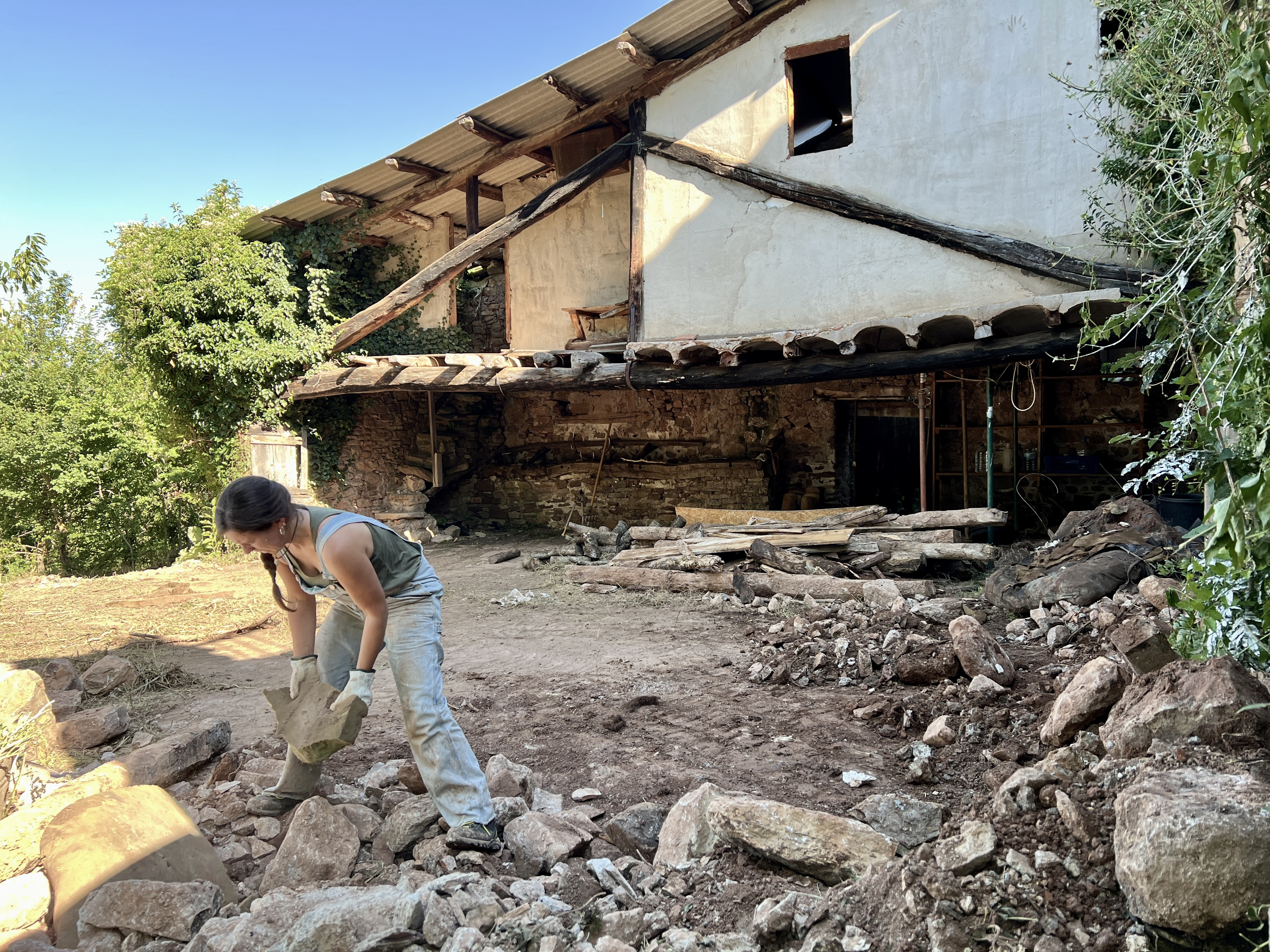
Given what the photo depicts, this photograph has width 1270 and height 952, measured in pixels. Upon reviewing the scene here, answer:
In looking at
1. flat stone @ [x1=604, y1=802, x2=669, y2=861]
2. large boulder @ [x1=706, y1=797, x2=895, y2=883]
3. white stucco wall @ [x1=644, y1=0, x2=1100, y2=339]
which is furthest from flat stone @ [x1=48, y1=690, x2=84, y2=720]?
white stucco wall @ [x1=644, y1=0, x2=1100, y2=339]

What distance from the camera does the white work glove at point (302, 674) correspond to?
333 cm

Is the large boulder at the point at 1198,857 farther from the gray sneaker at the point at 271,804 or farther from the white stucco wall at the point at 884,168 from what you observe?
the white stucco wall at the point at 884,168

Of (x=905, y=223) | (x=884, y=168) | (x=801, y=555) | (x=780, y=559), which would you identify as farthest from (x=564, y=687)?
(x=884, y=168)

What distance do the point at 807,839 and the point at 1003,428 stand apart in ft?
31.3

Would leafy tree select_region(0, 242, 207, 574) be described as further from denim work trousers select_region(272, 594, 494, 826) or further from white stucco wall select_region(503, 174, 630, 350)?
denim work trousers select_region(272, 594, 494, 826)

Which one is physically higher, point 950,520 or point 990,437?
point 990,437

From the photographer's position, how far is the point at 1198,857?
1.88 metres

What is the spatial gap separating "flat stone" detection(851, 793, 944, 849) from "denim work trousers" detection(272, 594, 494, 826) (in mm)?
1476

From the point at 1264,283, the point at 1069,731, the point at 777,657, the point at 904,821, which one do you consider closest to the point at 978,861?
the point at 904,821

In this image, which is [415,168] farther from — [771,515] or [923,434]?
[923,434]

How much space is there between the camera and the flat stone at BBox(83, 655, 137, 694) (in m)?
5.47

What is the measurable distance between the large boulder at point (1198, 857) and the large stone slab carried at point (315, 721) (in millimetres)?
2559

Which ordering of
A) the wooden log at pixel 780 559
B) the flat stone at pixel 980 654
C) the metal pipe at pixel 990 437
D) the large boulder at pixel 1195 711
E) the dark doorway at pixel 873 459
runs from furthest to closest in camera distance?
the dark doorway at pixel 873 459 < the metal pipe at pixel 990 437 < the wooden log at pixel 780 559 < the flat stone at pixel 980 654 < the large boulder at pixel 1195 711

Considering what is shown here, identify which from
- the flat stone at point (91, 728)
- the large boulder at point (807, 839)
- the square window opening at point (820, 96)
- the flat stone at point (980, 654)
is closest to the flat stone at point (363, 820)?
the large boulder at point (807, 839)
